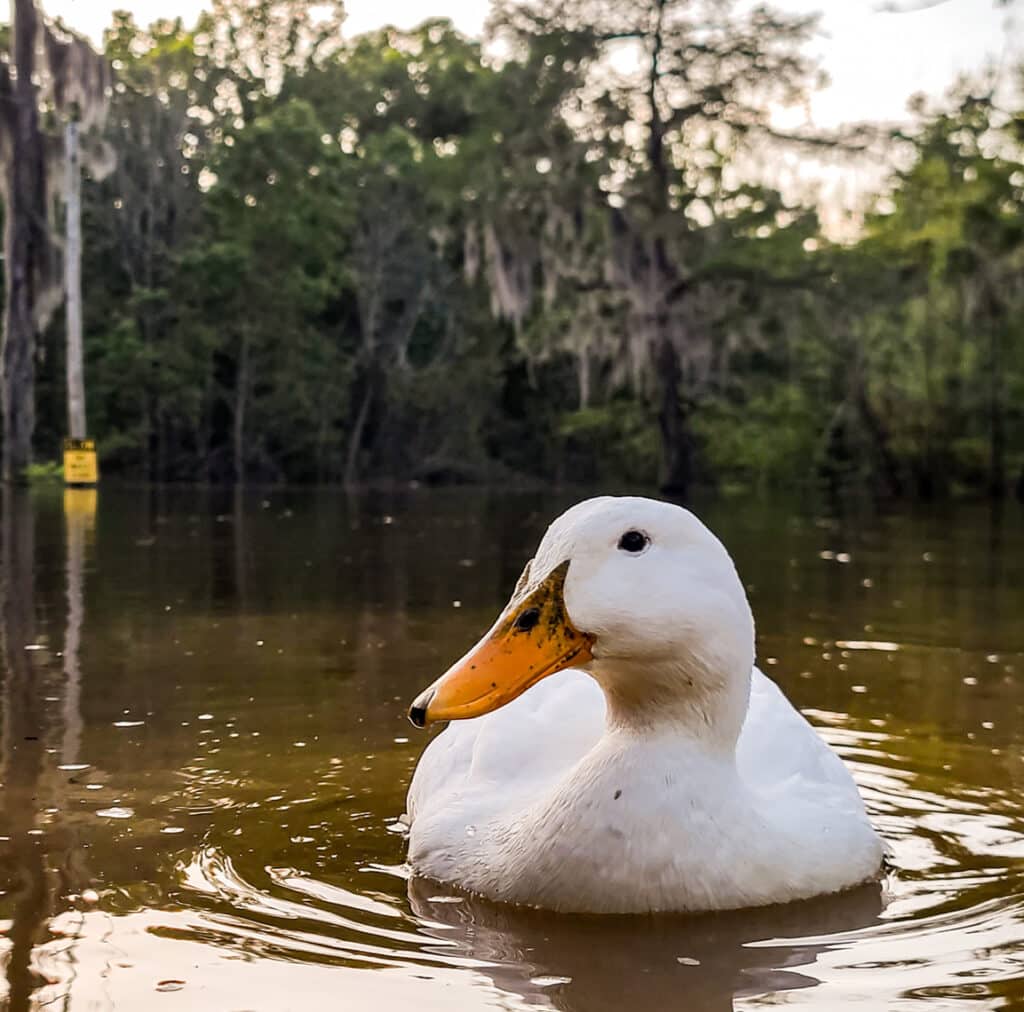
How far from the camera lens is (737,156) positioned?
2814 centimetres

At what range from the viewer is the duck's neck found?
3.08 m

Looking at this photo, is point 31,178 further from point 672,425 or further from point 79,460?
point 672,425

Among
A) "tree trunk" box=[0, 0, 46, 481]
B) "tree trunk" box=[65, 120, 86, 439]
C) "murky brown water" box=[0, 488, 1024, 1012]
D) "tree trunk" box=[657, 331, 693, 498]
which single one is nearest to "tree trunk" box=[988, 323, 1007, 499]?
"tree trunk" box=[657, 331, 693, 498]

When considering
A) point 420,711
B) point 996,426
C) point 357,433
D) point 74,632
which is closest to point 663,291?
point 996,426

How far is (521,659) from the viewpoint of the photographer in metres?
3.00

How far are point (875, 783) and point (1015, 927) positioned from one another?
1435 mm

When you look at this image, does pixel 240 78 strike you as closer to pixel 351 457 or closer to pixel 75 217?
pixel 351 457

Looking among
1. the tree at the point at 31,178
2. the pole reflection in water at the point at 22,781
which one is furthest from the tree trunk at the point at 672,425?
the pole reflection in water at the point at 22,781

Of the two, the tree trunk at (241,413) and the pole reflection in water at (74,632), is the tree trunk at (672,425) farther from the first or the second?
the pole reflection in water at (74,632)

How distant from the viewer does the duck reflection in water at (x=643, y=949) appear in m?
2.69

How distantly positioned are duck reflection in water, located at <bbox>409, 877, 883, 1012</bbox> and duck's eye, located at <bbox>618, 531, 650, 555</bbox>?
2.24ft

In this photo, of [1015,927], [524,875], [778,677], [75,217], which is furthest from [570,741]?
[75,217]

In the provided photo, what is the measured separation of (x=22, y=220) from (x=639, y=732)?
2498 cm

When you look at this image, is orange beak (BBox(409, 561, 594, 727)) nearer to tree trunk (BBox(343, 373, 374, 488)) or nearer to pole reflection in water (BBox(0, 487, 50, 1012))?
pole reflection in water (BBox(0, 487, 50, 1012))
